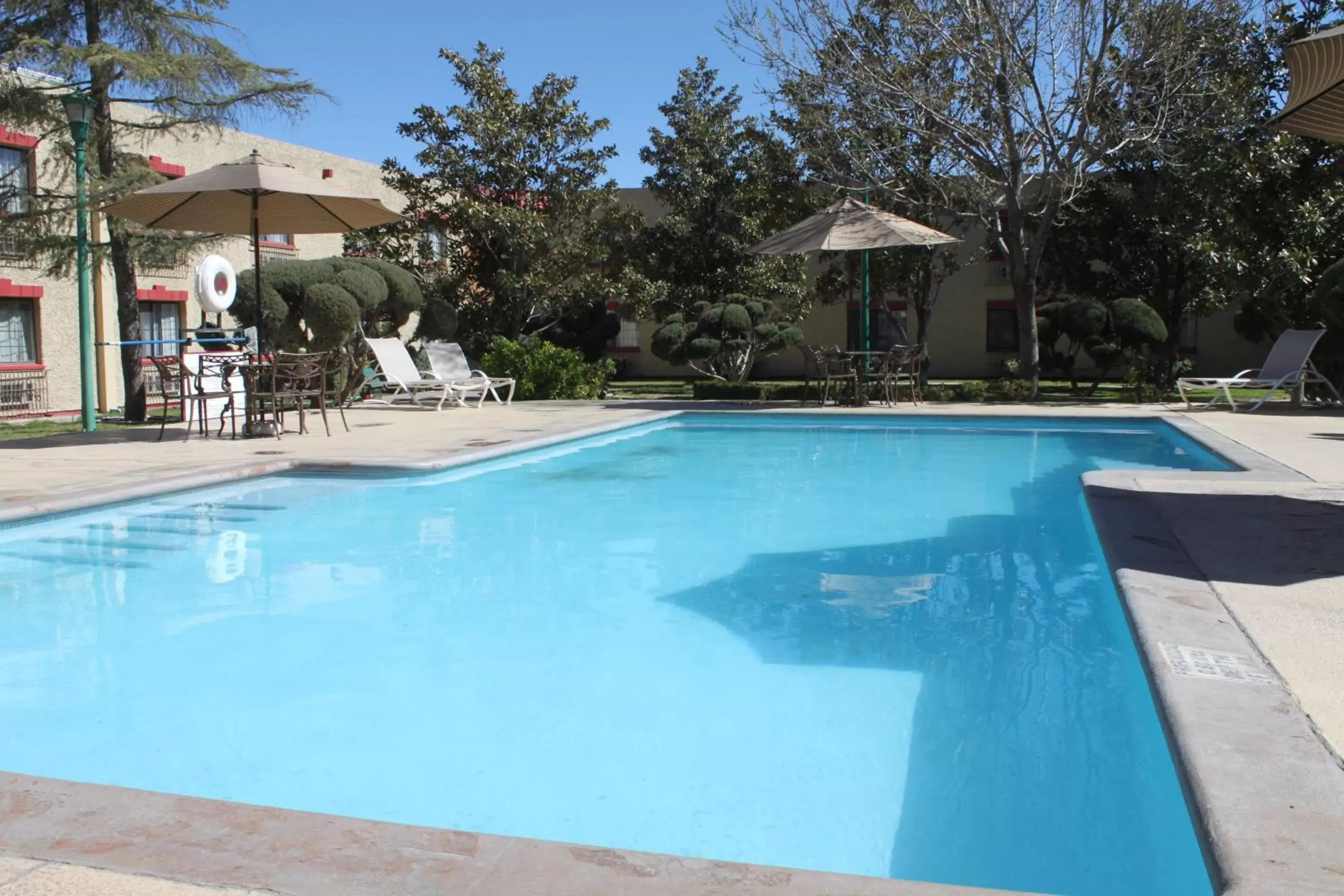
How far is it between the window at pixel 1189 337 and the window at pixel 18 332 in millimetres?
22966

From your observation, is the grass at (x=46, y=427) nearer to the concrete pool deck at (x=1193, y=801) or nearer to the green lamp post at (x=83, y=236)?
the green lamp post at (x=83, y=236)

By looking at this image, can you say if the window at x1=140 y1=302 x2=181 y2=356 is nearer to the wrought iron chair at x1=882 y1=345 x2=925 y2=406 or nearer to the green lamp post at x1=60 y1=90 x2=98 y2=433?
the green lamp post at x1=60 y1=90 x2=98 y2=433

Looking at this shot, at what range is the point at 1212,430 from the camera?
37.5ft

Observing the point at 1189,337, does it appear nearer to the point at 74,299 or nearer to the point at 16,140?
the point at 74,299

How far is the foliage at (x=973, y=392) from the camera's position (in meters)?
17.0

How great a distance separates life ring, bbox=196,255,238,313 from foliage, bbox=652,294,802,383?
6753 millimetres

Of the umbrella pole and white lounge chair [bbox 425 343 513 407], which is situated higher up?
the umbrella pole

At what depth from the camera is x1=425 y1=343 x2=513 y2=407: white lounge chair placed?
54.5 ft

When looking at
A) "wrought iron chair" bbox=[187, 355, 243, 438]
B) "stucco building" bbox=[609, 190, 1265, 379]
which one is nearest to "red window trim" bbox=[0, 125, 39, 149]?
"wrought iron chair" bbox=[187, 355, 243, 438]

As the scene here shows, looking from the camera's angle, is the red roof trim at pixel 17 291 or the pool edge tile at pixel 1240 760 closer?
the pool edge tile at pixel 1240 760

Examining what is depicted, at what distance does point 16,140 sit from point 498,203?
7.62 metres

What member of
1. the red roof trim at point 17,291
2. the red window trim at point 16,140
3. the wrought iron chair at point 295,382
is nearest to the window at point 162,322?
the red roof trim at point 17,291

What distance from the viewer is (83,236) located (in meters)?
12.7

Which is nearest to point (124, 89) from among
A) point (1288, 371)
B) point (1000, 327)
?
point (1288, 371)
